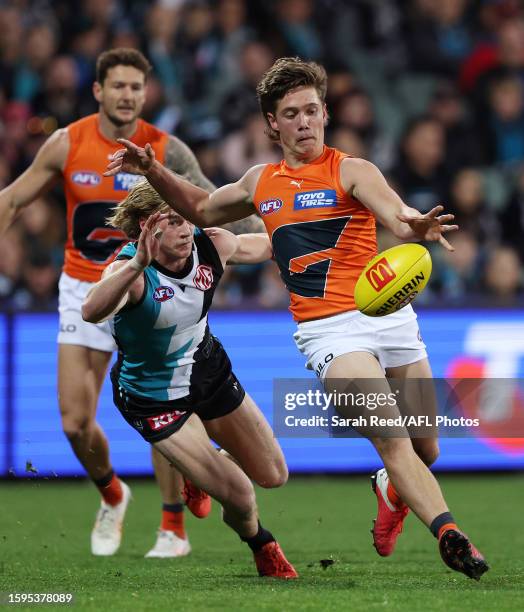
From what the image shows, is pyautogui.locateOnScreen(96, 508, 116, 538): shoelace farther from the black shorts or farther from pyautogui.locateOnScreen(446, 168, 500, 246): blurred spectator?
pyautogui.locateOnScreen(446, 168, 500, 246): blurred spectator

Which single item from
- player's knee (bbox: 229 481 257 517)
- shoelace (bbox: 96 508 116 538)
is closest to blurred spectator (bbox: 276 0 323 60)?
shoelace (bbox: 96 508 116 538)

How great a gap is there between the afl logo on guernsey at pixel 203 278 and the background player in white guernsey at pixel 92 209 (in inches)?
53.3

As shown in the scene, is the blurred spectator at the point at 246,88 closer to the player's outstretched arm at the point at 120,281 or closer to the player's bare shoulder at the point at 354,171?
the player's bare shoulder at the point at 354,171

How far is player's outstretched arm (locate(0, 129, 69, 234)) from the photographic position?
820 centimetres

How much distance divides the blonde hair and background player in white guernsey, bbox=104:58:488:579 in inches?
5.3

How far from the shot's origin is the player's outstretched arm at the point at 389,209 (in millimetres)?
5730

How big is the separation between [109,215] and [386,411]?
2.80 metres

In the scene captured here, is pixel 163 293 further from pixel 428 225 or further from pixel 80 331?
pixel 80 331

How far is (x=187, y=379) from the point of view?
22.5ft

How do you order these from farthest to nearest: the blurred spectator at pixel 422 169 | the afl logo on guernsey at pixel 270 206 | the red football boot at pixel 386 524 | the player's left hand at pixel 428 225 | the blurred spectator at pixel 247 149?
the blurred spectator at pixel 247 149 → the blurred spectator at pixel 422 169 → the red football boot at pixel 386 524 → the afl logo on guernsey at pixel 270 206 → the player's left hand at pixel 428 225

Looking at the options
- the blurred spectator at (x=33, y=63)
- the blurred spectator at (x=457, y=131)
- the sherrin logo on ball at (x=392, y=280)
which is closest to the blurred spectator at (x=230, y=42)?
the blurred spectator at (x=33, y=63)

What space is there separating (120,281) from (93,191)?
7.30 ft

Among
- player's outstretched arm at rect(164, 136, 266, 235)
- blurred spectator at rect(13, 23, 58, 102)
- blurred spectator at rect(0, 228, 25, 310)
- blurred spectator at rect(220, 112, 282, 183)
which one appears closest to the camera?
player's outstretched arm at rect(164, 136, 266, 235)

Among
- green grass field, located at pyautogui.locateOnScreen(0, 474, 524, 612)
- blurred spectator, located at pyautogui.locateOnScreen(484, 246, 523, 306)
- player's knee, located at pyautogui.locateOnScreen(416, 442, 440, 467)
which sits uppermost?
blurred spectator, located at pyautogui.locateOnScreen(484, 246, 523, 306)
